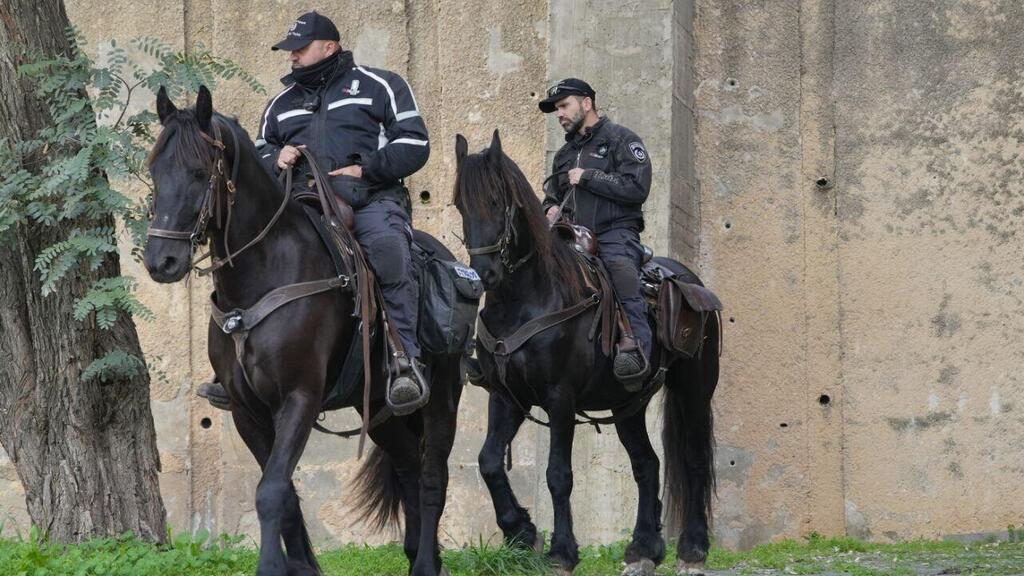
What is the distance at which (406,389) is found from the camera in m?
6.45

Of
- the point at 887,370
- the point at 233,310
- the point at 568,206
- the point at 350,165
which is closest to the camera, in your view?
the point at 233,310

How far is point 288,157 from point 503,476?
238cm

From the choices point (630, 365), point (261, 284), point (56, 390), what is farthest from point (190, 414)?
point (261, 284)

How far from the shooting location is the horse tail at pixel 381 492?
764cm

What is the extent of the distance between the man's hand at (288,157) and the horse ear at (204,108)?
0.69 m

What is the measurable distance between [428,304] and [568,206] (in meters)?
1.89

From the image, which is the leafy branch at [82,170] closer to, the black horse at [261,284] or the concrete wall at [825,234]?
the black horse at [261,284]

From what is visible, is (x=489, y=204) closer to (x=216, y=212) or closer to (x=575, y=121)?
(x=575, y=121)

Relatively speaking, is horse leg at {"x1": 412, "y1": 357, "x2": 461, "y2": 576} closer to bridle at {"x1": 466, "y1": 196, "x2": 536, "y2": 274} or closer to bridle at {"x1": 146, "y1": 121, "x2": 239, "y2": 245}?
bridle at {"x1": 466, "y1": 196, "x2": 536, "y2": 274}

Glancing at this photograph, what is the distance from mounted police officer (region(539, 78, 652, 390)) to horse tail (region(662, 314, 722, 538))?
83cm

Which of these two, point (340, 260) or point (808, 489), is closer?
point (340, 260)

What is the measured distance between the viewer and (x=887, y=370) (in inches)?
448

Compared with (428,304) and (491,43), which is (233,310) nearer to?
(428,304)

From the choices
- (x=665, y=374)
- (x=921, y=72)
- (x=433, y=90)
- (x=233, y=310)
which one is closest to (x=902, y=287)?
(x=921, y=72)
